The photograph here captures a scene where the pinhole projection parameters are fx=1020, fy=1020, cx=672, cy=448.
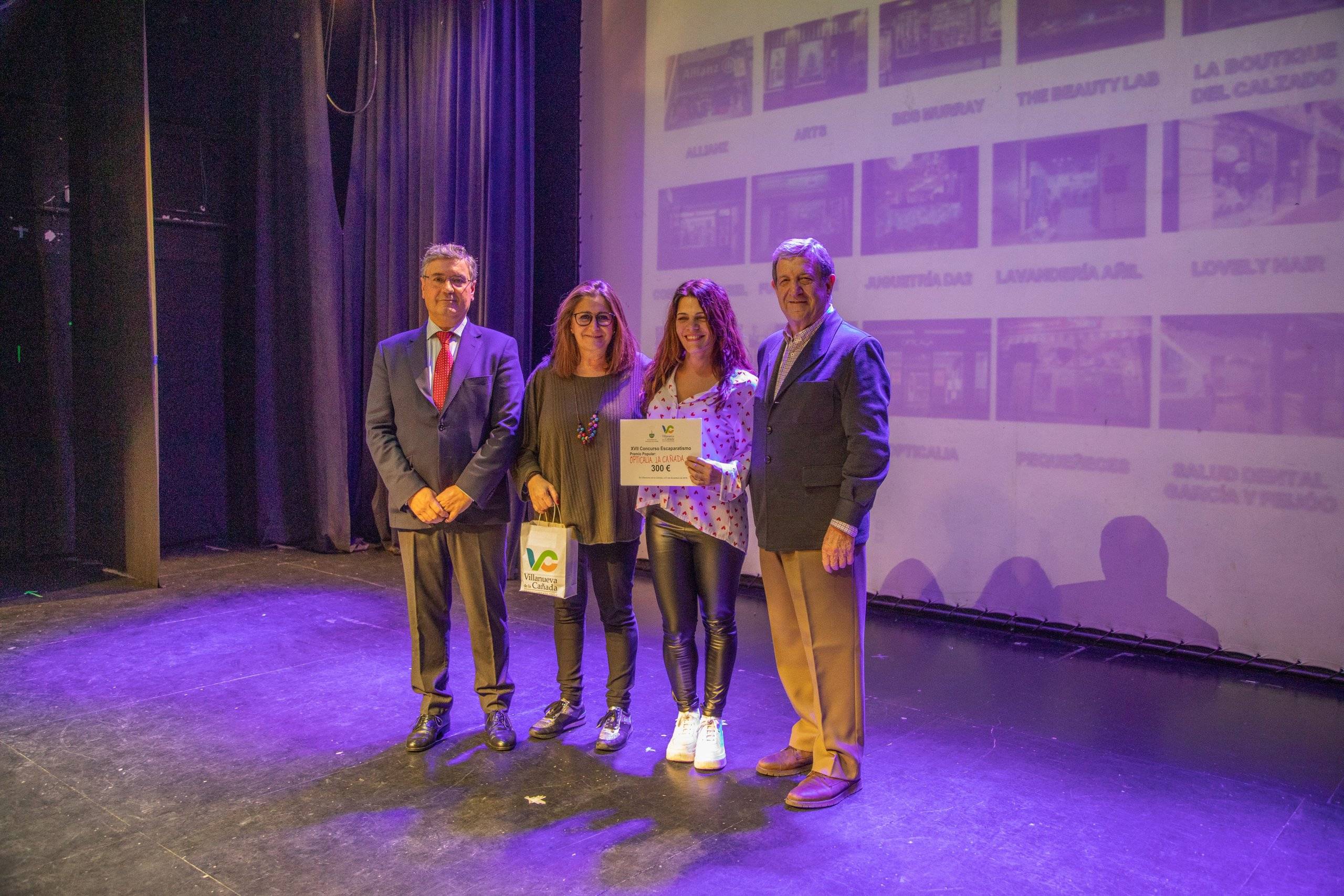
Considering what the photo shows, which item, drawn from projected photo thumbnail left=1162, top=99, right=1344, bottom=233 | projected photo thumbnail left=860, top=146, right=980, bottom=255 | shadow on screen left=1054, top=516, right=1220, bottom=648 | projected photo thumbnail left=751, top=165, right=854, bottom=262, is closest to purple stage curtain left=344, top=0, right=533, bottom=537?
projected photo thumbnail left=751, top=165, right=854, bottom=262

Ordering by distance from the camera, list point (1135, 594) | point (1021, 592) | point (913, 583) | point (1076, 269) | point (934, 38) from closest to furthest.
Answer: point (1135, 594) → point (1076, 269) → point (1021, 592) → point (934, 38) → point (913, 583)

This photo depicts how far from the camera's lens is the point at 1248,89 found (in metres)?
3.99

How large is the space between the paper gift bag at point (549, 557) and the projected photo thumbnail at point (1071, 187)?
272cm

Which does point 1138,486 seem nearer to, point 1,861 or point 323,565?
point 1,861

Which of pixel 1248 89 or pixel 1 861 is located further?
pixel 1248 89

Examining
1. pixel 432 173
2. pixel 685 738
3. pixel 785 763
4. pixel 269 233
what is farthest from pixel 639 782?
pixel 269 233

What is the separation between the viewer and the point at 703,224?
5605 mm

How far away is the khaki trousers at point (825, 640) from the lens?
2.65m

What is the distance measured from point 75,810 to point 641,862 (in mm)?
1484

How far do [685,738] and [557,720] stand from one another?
1.48 ft

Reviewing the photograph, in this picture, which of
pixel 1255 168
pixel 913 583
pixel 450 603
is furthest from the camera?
pixel 913 583

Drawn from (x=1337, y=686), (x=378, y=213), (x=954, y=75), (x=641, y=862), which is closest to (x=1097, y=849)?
(x=641, y=862)

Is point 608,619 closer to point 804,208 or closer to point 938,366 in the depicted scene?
point 938,366

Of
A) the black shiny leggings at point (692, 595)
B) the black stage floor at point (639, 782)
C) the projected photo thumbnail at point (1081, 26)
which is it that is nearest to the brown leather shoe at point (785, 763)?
the black stage floor at point (639, 782)
